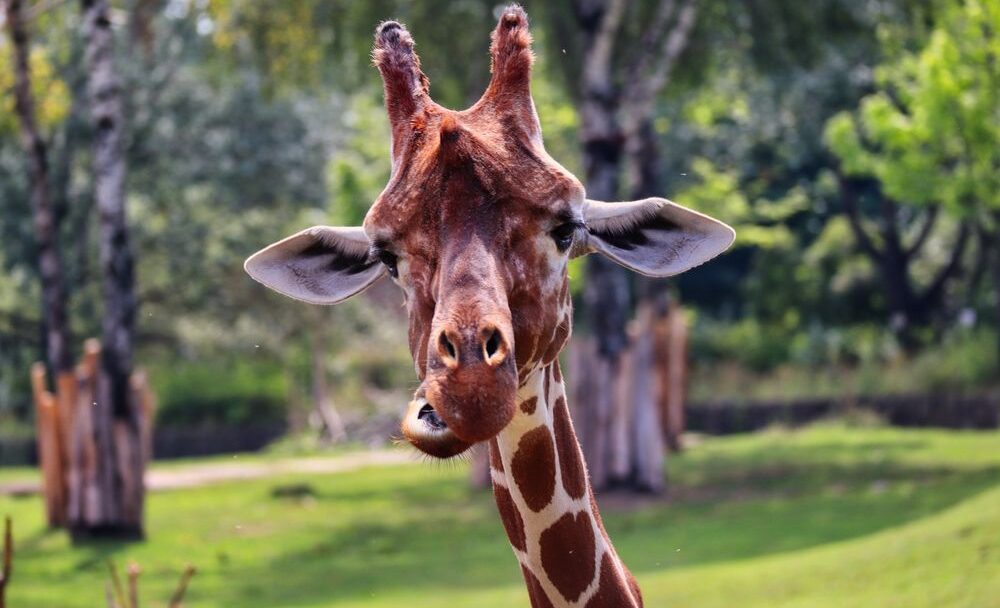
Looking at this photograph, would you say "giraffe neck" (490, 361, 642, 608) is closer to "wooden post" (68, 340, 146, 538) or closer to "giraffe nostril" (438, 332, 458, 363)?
Answer: "giraffe nostril" (438, 332, 458, 363)

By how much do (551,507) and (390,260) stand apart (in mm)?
805

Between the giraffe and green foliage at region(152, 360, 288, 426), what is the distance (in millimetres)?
33109

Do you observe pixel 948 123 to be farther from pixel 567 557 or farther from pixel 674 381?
pixel 567 557

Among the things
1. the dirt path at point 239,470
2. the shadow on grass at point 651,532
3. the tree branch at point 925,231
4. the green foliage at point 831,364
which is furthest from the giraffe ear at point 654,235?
the tree branch at point 925,231

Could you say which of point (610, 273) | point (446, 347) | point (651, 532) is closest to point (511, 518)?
point (446, 347)

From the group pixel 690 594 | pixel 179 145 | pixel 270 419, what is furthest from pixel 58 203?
pixel 690 594

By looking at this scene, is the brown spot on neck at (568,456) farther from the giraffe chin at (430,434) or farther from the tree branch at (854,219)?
the tree branch at (854,219)

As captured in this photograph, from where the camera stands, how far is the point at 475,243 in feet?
11.6

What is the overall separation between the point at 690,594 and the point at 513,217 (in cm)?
766

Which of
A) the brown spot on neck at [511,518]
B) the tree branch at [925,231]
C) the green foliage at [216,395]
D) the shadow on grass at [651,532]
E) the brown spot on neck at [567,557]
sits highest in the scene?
the tree branch at [925,231]

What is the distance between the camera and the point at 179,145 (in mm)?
36656

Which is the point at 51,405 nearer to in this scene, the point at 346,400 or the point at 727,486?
the point at 727,486

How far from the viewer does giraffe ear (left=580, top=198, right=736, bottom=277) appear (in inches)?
159

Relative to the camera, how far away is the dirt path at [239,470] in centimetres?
2419
